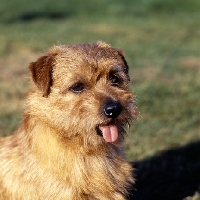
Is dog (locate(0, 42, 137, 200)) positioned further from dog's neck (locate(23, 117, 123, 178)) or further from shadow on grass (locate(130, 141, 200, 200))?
shadow on grass (locate(130, 141, 200, 200))

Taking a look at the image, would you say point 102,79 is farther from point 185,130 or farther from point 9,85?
point 9,85

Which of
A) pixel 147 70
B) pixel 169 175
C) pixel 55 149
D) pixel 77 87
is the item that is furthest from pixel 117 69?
pixel 147 70

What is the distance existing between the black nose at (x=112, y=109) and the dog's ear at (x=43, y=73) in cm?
67

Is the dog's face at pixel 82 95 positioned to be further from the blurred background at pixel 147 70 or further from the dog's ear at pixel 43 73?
the blurred background at pixel 147 70

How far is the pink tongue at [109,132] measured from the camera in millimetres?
4895

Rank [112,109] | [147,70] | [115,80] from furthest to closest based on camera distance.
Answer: [147,70]
[115,80]
[112,109]

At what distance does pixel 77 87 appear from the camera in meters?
5.00

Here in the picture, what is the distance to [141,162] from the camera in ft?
24.2

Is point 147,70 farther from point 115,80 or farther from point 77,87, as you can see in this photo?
point 77,87

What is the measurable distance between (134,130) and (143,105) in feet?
4.88

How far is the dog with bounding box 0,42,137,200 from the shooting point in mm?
4844

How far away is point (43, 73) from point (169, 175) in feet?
9.30

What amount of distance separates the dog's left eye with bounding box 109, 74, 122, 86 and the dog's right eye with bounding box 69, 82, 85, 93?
372 mm

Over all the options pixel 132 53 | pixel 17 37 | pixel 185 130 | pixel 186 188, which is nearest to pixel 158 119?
pixel 185 130
